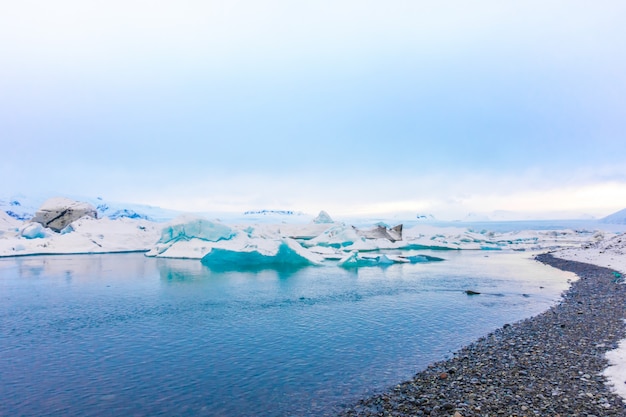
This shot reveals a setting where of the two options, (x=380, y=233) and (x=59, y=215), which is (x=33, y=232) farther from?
(x=380, y=233)

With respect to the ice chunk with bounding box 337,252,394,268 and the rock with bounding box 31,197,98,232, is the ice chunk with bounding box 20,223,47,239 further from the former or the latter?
the ice chunk with bounding box 337,252,394,268

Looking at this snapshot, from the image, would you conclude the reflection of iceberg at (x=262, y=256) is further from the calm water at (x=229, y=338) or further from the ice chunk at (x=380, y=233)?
the ice chunk at (x=380, y=233)

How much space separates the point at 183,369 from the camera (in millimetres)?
6820

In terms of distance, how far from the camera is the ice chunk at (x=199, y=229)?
95.6ft

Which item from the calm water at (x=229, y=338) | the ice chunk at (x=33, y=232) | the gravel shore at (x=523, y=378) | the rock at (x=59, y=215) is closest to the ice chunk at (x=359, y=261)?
the calm water at (x=229, y=338)

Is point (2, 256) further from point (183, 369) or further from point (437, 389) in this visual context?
point (437, 389)

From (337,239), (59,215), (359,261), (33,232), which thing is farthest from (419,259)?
(59,215)

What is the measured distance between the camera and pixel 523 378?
19.0 ft

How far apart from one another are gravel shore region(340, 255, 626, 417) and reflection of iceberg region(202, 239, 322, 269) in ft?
52.9

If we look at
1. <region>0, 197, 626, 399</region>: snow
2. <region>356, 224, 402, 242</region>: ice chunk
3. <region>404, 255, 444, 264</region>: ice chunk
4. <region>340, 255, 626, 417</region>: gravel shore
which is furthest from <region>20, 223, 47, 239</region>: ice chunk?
<region>340, 255, 626, 417</region>: gravel shore

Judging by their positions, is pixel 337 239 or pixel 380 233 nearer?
pixel 337 239

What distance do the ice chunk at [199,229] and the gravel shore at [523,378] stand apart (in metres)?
22.8

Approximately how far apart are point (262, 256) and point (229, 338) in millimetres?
15620

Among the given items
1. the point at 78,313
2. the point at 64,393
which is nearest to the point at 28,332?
the point at 78,313
